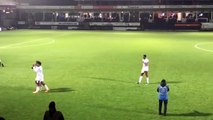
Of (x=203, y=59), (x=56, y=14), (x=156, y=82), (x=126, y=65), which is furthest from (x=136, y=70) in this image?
(x=56, y=14)

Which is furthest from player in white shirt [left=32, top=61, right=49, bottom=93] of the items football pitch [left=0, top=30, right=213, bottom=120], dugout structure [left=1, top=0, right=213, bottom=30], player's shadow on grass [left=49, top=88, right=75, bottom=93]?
dugout structure [left=1, top=0, right=213, bottom=30]

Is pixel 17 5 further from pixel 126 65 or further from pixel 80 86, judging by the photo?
pixel 80 86

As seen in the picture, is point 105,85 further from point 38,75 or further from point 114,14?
point 114,14

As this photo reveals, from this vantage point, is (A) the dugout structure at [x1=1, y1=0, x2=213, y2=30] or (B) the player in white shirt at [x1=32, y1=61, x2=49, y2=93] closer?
(B) the player in white shirt at [x1=32, y1=61, x2=49, y2=93]

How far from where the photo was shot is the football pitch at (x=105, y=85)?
17531 mm

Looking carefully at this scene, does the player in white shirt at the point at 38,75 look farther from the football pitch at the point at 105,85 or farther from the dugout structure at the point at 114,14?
the dugout structure at the point at 114,14

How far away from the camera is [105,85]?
78.1ft

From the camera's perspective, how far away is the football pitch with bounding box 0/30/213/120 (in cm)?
1753

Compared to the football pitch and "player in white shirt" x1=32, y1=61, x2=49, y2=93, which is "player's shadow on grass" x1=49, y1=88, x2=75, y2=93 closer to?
the football pitch

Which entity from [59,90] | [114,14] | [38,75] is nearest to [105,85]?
[59,90]

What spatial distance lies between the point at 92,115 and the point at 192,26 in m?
70.4

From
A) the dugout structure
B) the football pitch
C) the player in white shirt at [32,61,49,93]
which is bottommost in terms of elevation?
the football pitch

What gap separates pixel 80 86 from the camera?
23547 millimetres

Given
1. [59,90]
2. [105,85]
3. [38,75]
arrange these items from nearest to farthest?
[38,75], [59,90], [105,85]
